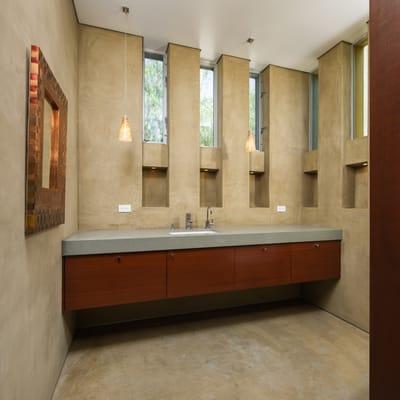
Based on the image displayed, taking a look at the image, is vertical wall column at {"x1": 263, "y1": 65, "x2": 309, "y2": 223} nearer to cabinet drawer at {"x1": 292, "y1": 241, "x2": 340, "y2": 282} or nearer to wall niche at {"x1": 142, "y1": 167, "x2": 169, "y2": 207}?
cabinet drawer at {"x1": 292, "y1": 241, "x2": 340, "y2": 282}

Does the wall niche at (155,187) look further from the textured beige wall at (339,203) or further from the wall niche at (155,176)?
the textured beige wall at (339,203)

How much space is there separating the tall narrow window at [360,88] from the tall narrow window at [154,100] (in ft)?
7.36

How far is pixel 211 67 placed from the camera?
11.3 feet

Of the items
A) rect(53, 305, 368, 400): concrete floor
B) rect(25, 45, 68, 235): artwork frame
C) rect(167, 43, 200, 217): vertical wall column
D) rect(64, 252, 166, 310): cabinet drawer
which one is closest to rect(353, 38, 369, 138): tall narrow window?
rect(167, 43, 200, 217): vertical wall column

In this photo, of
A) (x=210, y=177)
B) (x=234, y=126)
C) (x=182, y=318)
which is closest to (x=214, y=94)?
(x=234, y=126)

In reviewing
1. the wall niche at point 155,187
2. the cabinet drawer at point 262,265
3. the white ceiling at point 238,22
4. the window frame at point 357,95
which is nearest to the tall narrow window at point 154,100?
the white ceiling at point 238,22

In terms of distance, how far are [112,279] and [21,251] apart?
3.48 ft

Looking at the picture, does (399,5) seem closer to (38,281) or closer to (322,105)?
(38,281)

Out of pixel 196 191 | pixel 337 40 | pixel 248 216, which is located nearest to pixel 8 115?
pixel 196 191

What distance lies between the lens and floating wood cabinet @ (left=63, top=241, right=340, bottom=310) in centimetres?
209

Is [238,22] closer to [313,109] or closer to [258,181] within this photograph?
[313,109]

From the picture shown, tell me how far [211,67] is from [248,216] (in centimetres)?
203

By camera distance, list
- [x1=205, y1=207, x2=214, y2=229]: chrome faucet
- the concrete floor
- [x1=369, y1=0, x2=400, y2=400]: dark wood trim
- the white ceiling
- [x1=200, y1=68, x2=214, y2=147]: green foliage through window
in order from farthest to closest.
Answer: [x1=200, y1=68, x2=214, y2=147]: green foliage through window < [x1=205, y1=207, x2=214, y2=229]: chrome faucet < the white ceiling < the concrete floor < [x1=369, y1=0, x2=400, y2=400]: dark wood trim

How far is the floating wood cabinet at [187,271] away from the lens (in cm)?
209
